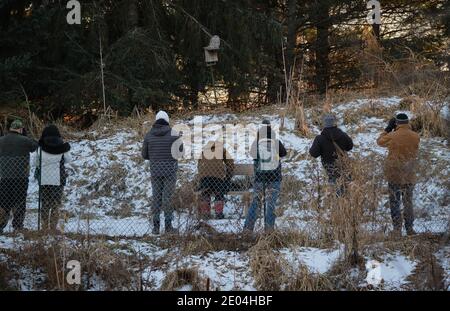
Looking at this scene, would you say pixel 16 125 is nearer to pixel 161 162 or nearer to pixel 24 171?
pixel 24 171

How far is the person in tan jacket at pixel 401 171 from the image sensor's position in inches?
329

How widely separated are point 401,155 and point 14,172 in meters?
5.34

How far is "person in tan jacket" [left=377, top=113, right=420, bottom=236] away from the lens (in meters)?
8.35

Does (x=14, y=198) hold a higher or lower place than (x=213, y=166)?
lower

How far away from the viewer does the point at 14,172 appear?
29.3 ft

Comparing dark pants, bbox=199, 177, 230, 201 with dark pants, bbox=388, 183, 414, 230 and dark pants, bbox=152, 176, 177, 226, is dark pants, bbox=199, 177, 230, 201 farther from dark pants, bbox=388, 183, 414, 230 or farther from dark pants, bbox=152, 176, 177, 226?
dark pants, bbox=388, 183, 414, 230

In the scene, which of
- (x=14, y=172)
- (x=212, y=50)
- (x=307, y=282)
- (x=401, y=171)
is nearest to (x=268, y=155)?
(x=401, y=171)

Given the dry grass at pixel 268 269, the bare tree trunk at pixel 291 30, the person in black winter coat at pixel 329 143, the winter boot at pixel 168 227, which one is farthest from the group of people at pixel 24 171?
the bare tree trunk at pixel 291 30

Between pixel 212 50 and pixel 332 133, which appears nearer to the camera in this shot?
pixel 332 133

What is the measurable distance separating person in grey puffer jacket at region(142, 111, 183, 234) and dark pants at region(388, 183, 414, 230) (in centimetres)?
297

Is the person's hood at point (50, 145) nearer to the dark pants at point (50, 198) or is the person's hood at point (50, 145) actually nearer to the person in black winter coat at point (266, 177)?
the dark pants at point (50, 198)
